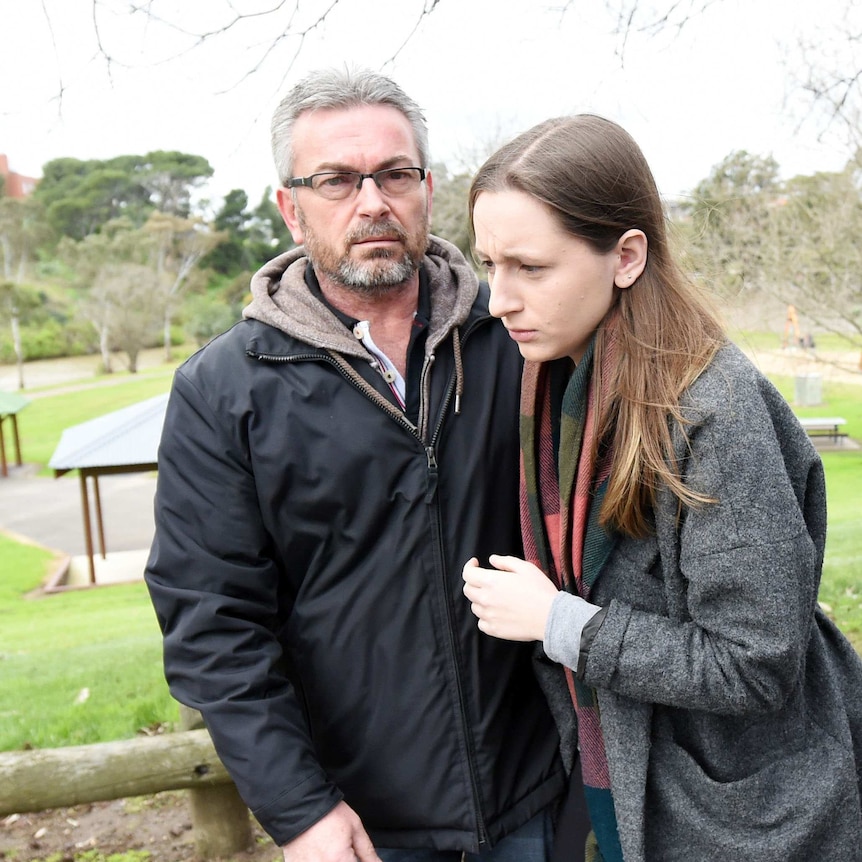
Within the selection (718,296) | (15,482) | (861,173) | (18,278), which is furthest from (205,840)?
(18,278)

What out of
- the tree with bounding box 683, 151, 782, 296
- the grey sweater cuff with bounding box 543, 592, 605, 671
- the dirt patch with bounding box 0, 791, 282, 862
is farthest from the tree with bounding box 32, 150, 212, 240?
the grey sweater cuff with bounding box 543, 592, 605, 671

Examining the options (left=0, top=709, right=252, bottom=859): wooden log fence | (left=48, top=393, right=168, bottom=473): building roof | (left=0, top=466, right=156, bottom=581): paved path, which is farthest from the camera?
(left=0, top=466, right=156, bottom=581): paved path

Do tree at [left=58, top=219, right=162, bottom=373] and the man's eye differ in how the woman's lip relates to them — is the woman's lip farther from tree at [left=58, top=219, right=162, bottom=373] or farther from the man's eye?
tree at [left=58, top=219, right=162, bottom=373]

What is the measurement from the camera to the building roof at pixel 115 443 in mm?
14633

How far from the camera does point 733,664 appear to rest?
1309mm

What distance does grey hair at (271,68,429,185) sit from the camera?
1826mm

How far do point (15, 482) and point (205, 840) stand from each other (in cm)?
2503

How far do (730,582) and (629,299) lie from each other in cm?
47

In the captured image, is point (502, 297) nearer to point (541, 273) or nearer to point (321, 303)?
point (541, 273)

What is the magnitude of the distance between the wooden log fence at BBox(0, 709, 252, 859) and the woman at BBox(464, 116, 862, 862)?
1.51 metres

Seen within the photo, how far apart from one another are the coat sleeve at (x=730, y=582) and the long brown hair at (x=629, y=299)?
51 millimetres

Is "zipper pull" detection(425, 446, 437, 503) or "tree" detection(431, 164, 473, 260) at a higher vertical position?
"tree" detection(431, 164, 473, 260)

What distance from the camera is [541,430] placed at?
1.62 meters

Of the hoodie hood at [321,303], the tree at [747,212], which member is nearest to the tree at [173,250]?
the tree at [747,212]
